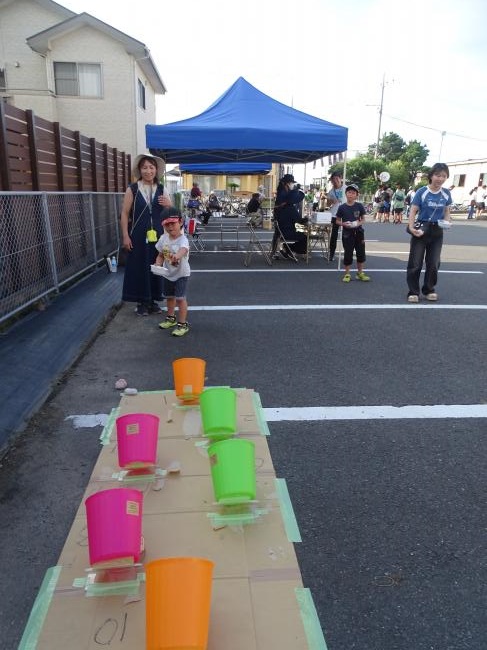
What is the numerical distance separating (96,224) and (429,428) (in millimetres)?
6989

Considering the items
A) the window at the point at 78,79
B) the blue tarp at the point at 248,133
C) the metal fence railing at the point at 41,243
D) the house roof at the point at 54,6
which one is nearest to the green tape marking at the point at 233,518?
the metal fence railing at the point at 41,243

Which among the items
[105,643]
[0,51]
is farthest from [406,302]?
[0,51]

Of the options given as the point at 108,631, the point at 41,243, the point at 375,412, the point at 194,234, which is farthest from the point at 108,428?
the point at 194,234

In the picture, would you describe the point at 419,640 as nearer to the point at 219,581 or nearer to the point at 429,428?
the point at 219,581

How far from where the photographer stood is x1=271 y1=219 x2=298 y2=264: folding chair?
10.3 meters

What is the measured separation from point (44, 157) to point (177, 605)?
649 centimetres

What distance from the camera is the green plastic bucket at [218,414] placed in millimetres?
2848

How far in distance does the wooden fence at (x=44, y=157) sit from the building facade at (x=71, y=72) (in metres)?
8.71

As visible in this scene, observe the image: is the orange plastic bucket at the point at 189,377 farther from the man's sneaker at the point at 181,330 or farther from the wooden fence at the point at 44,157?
the wooden fence at the point at 44,157

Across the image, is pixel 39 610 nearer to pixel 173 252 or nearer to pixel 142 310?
pixel 173 252

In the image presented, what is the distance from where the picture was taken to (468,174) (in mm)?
45375

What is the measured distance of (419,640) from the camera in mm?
1665

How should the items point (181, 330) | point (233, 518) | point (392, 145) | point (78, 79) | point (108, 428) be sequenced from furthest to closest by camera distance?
1. point (392, 145)
2. point (78, 79)
3. point (181, 330)
4. point (108, 428)
5. point (233, 518)

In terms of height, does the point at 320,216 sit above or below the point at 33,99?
below
